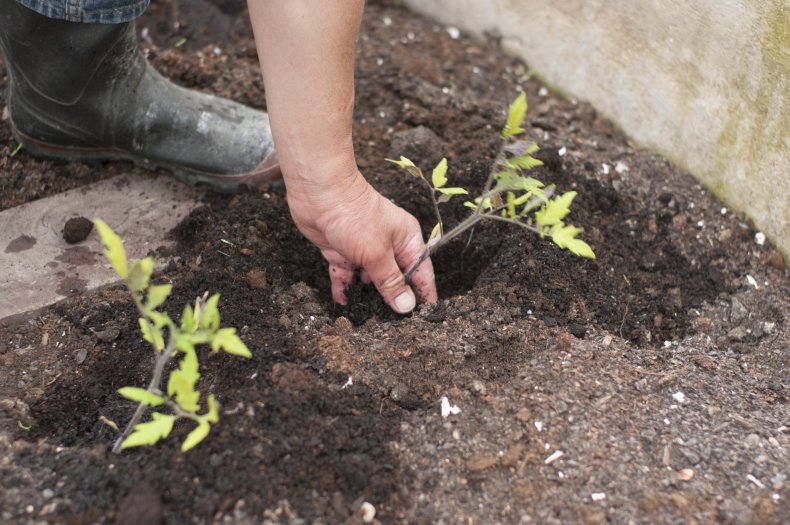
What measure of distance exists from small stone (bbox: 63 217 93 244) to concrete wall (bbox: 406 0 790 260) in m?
1.85

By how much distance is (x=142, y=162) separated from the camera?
8.86 feet

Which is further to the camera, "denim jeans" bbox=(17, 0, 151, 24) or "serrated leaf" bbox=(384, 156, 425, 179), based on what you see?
"denim jeans" bbox=(17, 0, 151, 24)

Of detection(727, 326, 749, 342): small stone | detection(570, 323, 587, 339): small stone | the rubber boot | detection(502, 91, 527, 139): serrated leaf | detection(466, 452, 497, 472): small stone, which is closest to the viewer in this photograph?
detection(502, 91, 527, 139): serrated leaf

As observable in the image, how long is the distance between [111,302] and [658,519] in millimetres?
1490

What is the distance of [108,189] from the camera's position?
2.63 metres

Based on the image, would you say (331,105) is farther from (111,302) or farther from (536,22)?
(536,22)

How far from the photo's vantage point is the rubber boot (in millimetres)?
2445

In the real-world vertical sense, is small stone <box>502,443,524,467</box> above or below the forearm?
below

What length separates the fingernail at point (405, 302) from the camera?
207 cm

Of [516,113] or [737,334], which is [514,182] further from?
[737,334]

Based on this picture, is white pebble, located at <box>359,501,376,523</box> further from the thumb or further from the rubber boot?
the rubber boot

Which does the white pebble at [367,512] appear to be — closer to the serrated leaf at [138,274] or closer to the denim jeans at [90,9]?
the serrated leaf at [138,274]

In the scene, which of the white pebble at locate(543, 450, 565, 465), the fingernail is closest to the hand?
the fingernail

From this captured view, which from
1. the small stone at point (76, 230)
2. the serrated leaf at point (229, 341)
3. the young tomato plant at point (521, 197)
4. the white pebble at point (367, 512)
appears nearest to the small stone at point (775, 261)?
the young tomato plant at point (521, 197)
